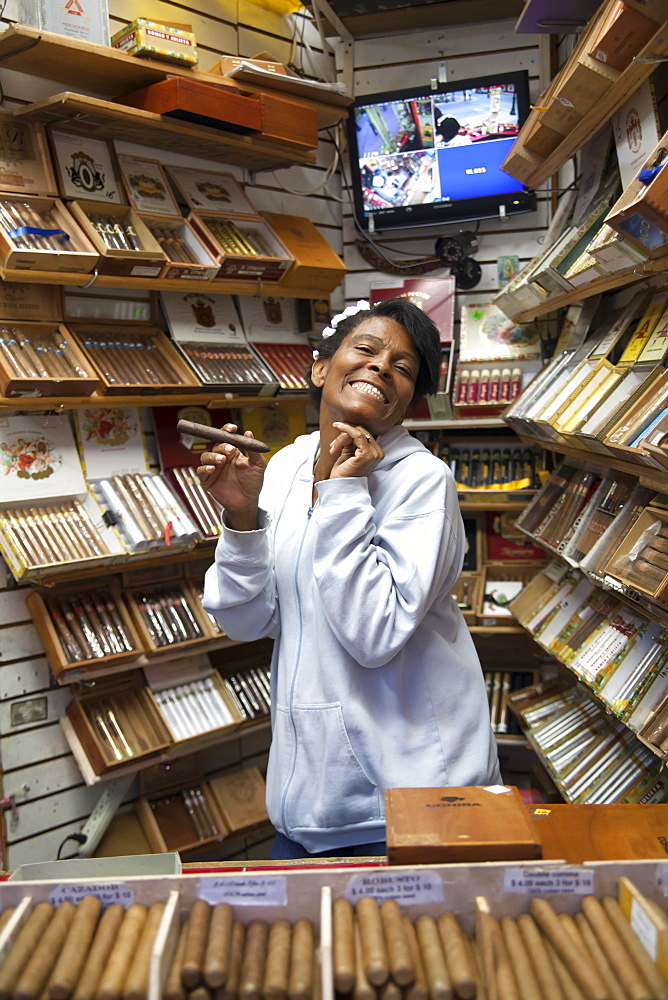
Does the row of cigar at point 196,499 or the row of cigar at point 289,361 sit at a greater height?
the row of cigar at point 289,361

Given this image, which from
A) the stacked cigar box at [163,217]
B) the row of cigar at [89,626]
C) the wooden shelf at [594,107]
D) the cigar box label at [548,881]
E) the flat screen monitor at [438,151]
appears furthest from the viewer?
the flat screen monitor at [438,151]

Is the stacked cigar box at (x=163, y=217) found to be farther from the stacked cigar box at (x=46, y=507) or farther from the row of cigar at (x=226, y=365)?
the stacked cigar box at (x=46, y=507)

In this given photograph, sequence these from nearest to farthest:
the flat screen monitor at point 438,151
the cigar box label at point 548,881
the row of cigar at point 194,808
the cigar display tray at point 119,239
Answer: the cigar box label at point 548,881, the cigar display tray at point 119,239, the row of cigar at point 194,808, the flat screen monitor at point 438,151

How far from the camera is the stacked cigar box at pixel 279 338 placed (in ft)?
12.0

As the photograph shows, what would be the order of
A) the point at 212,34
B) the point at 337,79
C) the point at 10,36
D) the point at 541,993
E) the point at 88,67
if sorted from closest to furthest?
1. the point at 541,993
2. the point at 10,36
3. the point at 88,67
4. the point at 212,34
5. the point at 337,79

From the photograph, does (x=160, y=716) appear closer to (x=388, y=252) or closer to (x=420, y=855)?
(x=420, y=855)

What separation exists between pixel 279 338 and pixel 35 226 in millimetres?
1295

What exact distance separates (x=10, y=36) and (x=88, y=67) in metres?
0.32

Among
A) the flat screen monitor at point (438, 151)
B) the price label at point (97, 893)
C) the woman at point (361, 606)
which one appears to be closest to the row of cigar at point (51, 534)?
the woman at point (361, 606)

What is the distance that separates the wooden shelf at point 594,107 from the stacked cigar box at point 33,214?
156cm

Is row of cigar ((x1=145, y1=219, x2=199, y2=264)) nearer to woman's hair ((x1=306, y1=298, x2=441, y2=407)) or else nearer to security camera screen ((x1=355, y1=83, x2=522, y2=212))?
security camera screen ((x1=355, y1=83, x2=522, y2=212))

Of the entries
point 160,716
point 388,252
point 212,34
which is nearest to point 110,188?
point 212,34

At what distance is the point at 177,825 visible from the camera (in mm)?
3424

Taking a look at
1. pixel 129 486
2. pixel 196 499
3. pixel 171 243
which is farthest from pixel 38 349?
pixel 196 499
